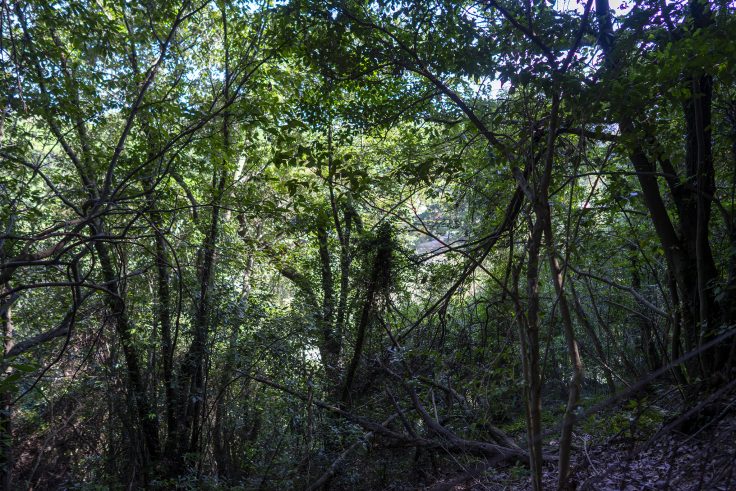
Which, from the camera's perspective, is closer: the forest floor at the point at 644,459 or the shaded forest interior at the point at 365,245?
the forest floor at the point at 644,459

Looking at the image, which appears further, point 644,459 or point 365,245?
point 365,245

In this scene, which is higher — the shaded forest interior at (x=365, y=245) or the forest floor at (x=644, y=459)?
the shaded forest interior at (x=365, y=245)

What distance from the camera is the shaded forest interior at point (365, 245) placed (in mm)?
3240

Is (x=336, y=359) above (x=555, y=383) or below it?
above

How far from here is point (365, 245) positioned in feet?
20.5

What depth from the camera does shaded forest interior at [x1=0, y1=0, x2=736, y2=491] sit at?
10.6ft

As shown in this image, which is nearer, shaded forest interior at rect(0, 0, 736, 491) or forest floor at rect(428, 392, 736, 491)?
forest floor at rect(428, 392, 736, 491)

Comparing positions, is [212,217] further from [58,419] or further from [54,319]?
[58,419]

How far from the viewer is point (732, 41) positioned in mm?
2664

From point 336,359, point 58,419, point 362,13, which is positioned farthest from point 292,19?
point 58,419

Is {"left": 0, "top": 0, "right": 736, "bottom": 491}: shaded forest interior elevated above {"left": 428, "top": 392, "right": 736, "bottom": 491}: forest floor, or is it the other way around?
{"left": 0, "top": 0, "right": 736, "bottom": 491}: shaded forest interior

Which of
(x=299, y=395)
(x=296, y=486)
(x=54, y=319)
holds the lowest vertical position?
(x=296, y=486)

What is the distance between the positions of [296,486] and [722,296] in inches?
196

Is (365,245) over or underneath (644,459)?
over
